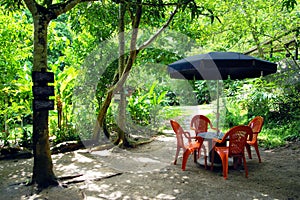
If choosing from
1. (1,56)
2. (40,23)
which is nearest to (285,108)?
(40,23)

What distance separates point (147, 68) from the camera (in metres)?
7.92

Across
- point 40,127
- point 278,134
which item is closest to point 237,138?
point 40,127

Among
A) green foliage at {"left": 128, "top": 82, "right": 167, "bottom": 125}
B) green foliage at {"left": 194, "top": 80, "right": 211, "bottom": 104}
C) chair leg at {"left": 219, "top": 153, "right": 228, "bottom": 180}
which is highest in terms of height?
green foliage at {"left": 194, "top": 80, "right": 211, "bottom": 104}

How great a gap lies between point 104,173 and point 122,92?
2.12 meters

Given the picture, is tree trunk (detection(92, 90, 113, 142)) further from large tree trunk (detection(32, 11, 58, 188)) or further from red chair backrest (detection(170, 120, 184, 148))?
large tree trunk (detection(32, 11, 58, 188))

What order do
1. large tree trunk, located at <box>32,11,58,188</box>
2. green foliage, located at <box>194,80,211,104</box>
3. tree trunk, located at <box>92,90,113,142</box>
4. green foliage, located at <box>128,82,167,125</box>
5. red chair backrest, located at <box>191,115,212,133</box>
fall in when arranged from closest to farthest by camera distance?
large tree trunk, located at <box>32,11,58,188</box>, red chair backrest, located at <box>191,115,212,133</box>, tree trunk, located at <box>92,90,113,142</box>, green foliage, located at <box>128,82,167,125</box>, green foliage, located at <box>194,80,211,104</box>

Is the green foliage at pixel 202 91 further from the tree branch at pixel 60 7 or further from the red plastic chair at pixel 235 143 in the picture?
the tree branch at pixel 60 7

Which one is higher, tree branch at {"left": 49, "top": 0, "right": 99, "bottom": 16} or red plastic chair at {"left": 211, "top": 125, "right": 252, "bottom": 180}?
tree branch at {"left": 49, "top": 0, "right": 99, "bottom": 16}

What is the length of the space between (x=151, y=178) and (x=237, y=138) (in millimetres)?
1251

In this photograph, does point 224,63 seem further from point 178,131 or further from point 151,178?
point 151,178

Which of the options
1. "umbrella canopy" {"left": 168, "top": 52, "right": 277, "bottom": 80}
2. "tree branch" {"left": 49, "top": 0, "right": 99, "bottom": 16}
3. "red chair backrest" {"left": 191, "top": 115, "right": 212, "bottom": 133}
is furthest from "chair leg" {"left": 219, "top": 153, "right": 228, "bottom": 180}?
"tree branch" {"left": 49, "top": 0, "right": 99, "bottom": 16}

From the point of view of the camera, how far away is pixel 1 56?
470 cm

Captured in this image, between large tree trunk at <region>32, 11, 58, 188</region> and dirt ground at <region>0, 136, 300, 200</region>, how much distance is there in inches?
6.9

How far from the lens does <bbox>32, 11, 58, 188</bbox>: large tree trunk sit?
10.1 ft
